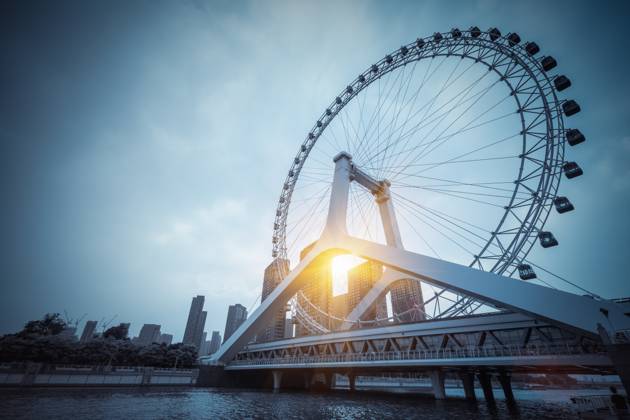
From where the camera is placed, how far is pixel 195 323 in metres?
161

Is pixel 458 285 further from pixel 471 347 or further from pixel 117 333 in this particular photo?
pixel 117 333

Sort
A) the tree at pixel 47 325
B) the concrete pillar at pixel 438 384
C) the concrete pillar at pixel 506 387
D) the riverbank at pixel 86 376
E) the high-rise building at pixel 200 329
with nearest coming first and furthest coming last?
1. the concrete pillar at pixel 438 384
2. the riverbank at pixel 86 376
3. the concrete pillar at pixel 506 387
4. the tree at pixel 47 325
5. the high-rise building at pixel 200 329

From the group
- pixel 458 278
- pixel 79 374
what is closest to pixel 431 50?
pixel 458 278

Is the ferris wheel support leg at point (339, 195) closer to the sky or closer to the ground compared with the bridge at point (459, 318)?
closer to the sky

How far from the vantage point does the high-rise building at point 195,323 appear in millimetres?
156625

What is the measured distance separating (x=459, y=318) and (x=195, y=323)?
175003mm

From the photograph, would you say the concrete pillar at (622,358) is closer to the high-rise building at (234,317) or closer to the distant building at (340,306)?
the distant building at (340,306)

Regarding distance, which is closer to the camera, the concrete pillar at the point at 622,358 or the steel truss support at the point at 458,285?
the concrete pillar at the point at 622,358

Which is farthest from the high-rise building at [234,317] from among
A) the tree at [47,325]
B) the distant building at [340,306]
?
the tree at [47,325]

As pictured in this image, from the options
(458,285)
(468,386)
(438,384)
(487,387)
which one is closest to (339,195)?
(458,285)

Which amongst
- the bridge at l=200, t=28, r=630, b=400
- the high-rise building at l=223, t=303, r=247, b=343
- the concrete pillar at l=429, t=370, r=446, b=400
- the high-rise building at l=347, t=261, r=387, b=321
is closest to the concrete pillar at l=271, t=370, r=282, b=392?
the bridge at l=200, t=28, r=630, b=400

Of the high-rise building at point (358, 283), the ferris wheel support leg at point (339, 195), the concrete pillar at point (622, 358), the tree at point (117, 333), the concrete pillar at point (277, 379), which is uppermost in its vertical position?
the high-rise building at point (358, 283)

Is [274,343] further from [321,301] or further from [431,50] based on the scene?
[321,301]

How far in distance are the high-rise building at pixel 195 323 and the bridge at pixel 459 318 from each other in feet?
483
